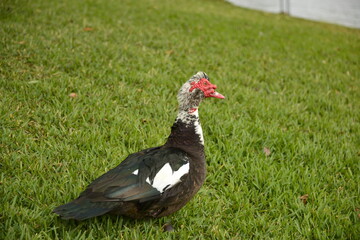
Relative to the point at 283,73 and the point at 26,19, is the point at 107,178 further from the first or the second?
the point at 26,19

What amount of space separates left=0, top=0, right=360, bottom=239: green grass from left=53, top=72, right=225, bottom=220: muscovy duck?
219 millimetres

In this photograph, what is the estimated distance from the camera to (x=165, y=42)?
6.02 meters

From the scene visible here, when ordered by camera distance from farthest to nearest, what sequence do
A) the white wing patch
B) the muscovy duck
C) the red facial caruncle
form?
the red facial caruncle → the white wing patch → the muscovy duck

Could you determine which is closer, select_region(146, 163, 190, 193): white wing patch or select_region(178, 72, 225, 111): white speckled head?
select_region(146, 163, 190, 193): white wing patch

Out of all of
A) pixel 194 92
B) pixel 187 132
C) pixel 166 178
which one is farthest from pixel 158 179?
pixel 194 92

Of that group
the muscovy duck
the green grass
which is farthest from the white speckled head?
the green grass

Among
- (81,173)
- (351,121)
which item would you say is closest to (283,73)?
(351,121)

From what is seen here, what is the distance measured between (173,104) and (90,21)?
10.8 feet

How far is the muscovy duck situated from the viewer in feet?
6.79

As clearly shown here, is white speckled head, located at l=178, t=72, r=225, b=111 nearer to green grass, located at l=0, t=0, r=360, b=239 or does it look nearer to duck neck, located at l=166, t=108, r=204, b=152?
duck neck, located at l=166, t=108, r=204, b=152

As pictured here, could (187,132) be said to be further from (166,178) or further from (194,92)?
(166,178)

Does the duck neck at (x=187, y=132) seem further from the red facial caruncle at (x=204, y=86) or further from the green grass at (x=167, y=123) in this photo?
the green grass at (x=167, y=123)

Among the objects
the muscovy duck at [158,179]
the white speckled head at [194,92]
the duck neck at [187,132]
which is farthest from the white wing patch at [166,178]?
the white speckled head at [194,92]

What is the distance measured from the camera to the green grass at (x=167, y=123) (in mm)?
2549
